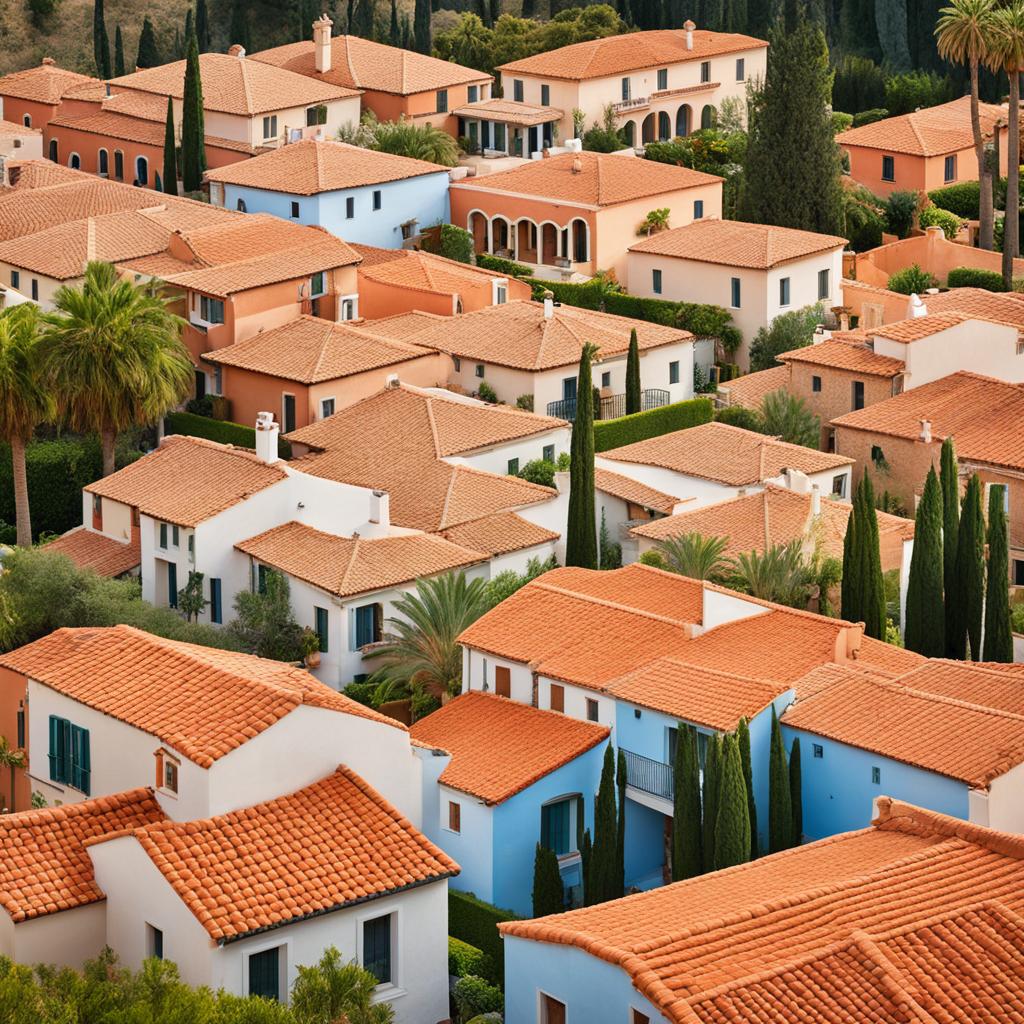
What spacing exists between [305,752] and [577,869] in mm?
9163

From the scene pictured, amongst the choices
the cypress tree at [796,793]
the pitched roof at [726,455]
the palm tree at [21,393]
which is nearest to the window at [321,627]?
the palm tree at [21,393]

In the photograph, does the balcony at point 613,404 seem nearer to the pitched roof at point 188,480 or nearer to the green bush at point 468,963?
the pitched roof at point 188,480

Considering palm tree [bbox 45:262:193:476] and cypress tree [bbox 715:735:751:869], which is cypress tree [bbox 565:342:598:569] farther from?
cypress tree [bbox 715:735:751:869]

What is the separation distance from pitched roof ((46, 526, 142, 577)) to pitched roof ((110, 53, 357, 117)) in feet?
113

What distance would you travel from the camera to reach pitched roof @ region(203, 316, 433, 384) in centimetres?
7244

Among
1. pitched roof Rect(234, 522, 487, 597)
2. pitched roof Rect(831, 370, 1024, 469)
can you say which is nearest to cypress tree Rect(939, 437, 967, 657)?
pitched roof Rect(831, 370, 1024, 469)

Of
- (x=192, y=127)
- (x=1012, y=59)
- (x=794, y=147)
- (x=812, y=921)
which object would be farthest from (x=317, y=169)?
(x=812, y=921)

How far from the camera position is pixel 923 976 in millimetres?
37031

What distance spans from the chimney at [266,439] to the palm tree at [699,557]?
10.1 m

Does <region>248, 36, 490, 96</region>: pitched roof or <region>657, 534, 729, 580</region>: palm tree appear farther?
<region>248, 36, 490, 96</region>: pitched roof

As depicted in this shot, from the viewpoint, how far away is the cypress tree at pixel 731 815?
45.7 metres

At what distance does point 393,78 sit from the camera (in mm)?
102438

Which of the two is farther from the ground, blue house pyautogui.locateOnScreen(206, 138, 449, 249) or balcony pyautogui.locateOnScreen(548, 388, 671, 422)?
blue house pyautogui.locateOnScreen(206, 138, 449, 249)

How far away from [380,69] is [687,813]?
203ft
